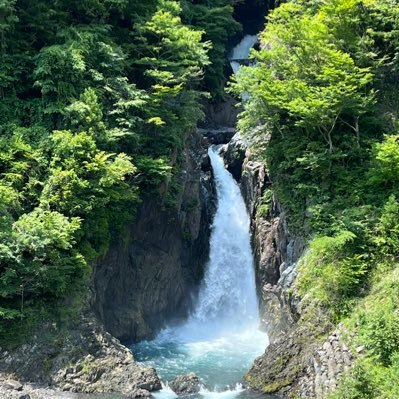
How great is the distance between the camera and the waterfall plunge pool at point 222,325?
64.3 feet

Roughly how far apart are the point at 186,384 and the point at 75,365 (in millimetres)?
3972

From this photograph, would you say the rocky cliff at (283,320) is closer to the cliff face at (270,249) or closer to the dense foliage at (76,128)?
the cliff face at (270,249)

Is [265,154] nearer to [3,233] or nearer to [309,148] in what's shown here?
[309,148]

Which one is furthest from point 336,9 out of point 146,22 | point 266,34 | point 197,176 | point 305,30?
point 197,176

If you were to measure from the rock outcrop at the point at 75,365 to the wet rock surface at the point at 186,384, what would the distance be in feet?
Result: 1.94

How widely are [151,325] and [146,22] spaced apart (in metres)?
15.8

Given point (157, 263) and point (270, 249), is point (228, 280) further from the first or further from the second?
point (157, 263)

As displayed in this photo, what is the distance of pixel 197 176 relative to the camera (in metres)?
29.6

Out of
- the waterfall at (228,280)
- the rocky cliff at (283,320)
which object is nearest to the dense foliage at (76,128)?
the rocky cliff at (283,320)

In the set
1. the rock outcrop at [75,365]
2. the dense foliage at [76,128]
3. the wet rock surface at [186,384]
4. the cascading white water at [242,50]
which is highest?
the cascading white water at [242,50]

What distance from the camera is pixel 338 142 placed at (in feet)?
72.8

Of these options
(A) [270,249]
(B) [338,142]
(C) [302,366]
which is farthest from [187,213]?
(C) [302,366]

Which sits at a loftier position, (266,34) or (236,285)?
(266,34)

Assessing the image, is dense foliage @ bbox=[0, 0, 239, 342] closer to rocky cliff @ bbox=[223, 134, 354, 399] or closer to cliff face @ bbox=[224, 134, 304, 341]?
cliff face @ bbox=[224, 134, 304, 341]
